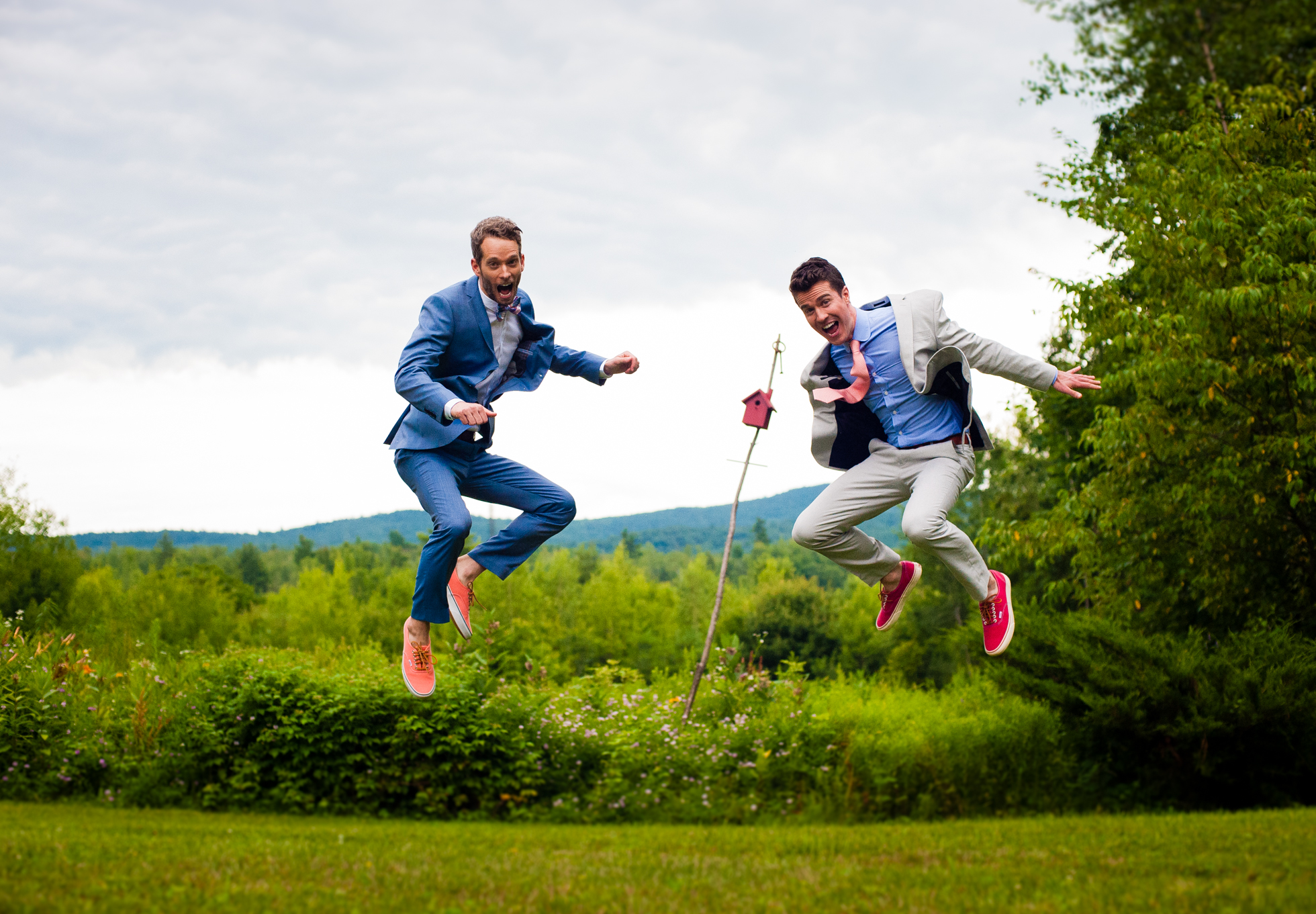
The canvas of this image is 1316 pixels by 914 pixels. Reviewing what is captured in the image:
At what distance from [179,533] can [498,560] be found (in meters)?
155

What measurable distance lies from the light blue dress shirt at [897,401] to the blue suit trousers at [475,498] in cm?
174

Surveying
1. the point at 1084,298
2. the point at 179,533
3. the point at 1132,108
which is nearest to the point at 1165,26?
the point at 1132,108

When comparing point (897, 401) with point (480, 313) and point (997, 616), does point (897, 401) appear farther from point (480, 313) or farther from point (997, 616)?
point (480, 313)

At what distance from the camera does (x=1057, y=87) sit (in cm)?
1875

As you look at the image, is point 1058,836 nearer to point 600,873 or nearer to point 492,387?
point 600,873

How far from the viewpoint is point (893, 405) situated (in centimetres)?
537

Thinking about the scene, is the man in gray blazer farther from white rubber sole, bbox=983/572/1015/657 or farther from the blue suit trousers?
the blue suit trousers

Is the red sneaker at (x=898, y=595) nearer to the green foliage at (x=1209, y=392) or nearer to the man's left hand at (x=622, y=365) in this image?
the man's left hand at (x=622, y=365)

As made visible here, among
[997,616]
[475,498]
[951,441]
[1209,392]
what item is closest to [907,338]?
[951,441]

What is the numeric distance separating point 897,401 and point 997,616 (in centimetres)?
140

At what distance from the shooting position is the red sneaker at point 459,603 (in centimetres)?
538

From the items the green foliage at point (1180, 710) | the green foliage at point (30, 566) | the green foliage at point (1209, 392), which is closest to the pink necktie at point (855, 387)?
the green foliage at point (1180, 710)

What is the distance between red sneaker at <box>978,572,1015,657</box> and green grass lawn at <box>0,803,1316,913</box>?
111 cm

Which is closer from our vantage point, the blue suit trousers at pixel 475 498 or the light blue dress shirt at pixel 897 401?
the blue suit trousers at pixel 475 498
